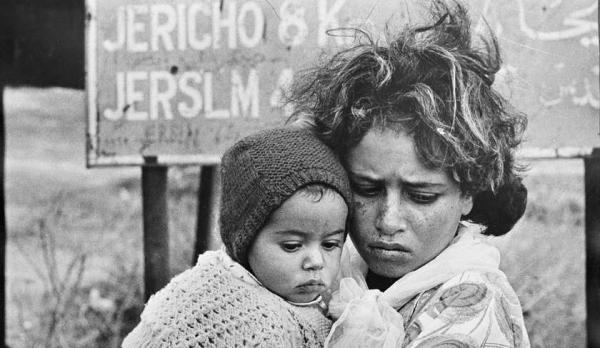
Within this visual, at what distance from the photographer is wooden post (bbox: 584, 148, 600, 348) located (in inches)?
136

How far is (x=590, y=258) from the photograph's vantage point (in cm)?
346

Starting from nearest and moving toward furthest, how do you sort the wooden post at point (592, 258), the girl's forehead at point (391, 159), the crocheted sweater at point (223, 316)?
1. the crocheted sweater at point (223, 316)
2. the girl's forehead at point (391, 159)
3. the wooden post at point (592, 258)

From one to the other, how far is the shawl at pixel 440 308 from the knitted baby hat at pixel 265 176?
0.88 ft

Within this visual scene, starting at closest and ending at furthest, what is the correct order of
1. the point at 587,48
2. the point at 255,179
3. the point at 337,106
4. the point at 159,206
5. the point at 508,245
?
the point at 255,179, the point at 337,106, the point at 587,48, the point at 508,245, the point at 159,206

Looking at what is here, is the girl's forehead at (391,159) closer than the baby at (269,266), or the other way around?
the baby at (269,266)

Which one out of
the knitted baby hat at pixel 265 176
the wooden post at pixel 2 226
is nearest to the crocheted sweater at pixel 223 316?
the knitted baby hat at pixel 265 176

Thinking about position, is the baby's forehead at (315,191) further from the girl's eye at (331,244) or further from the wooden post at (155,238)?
the wooden post at (155,238)

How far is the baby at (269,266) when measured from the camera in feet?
6.43

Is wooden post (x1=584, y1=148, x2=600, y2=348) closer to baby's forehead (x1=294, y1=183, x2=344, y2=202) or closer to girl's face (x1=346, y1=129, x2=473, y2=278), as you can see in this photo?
girl's face (x1=346, y1=129, x2=473, y2=278)

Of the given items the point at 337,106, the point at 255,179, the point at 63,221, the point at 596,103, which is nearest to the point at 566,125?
the point at 596,103

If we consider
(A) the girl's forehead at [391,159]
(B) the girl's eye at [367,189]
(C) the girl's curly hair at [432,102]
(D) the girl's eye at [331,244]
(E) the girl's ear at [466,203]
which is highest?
(C) the girl's curly hair at [432,102]

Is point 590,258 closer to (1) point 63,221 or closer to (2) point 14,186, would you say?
(1) point 63,221

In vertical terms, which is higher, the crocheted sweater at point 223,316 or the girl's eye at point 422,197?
the girl's eye at point 422,197

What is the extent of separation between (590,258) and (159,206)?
1923mm
